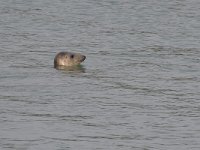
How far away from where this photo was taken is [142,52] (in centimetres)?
2602

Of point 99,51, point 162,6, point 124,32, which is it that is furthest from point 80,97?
point 162,6

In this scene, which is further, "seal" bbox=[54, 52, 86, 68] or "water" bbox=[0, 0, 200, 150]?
"seal" bbox=[54, 52, 86, 68]

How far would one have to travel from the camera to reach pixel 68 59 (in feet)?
79.6

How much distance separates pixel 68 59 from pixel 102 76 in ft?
5.77

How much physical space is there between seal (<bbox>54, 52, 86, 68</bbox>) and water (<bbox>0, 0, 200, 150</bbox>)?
27 cm

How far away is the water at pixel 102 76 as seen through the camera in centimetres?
1705

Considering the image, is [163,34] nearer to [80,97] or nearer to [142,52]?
[142,52]

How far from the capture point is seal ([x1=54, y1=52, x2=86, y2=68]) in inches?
945

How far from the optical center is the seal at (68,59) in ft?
78.8

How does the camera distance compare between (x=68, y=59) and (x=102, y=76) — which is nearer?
(x=102, y=76)

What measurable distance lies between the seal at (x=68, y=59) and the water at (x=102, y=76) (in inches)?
10.8

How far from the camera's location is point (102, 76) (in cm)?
2273

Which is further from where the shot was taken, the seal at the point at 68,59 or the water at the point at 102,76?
the seal at the point at 68,59

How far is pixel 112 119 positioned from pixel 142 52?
7914mm
